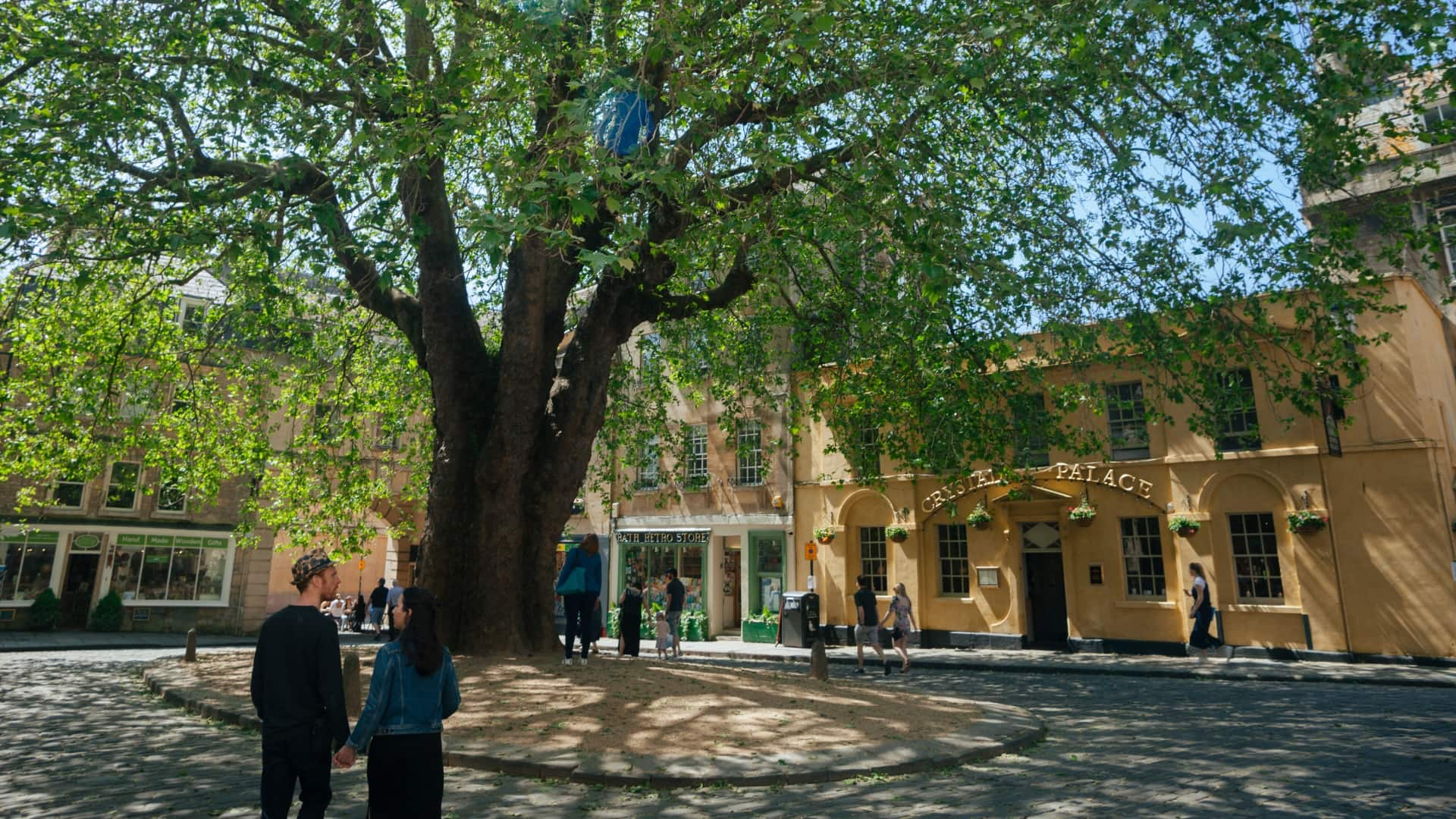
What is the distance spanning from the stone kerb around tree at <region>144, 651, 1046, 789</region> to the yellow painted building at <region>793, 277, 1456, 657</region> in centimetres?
676

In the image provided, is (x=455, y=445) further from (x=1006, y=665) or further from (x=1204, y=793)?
(x=1006, y=665)

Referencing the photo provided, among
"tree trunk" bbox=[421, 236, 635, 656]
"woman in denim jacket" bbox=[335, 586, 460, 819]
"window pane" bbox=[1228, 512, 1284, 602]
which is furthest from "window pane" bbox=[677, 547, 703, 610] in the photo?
"woman in denim jacket" bbox=[335, 586, 460, 819]

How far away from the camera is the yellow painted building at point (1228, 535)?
17.5m

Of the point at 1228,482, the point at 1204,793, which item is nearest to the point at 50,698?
the point at 1204,793

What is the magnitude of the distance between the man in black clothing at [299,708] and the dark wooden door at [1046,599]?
20.6m

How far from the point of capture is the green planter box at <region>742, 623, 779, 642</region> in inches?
977

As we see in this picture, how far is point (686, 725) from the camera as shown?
8.21m

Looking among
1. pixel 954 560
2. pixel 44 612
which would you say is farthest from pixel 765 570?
pixel 44 612

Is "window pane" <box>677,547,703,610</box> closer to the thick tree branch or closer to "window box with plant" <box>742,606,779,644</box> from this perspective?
"window box with plant" <box>742,606,779,644</box>

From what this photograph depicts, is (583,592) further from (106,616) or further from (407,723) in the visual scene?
(106,616)

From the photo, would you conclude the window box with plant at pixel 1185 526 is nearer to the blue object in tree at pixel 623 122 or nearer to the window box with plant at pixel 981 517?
the window box with plant at pixel 981 517

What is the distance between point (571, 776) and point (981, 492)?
18.4m

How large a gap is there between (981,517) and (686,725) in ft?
53.1

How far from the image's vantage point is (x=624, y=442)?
770 inches
